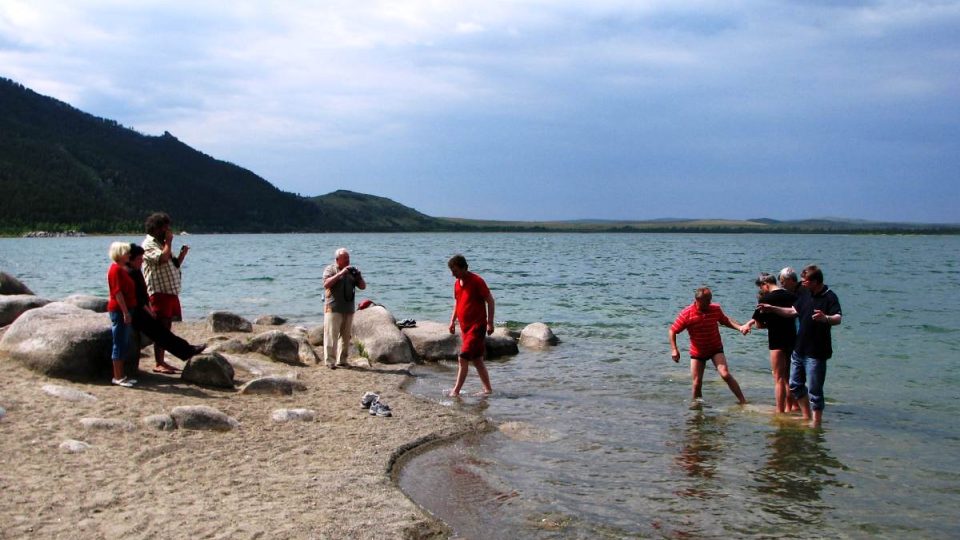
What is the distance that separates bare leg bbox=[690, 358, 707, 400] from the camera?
11.1 m

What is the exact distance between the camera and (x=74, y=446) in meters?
7.07

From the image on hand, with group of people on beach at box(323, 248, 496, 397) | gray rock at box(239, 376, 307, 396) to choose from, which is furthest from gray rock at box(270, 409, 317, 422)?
group of people on beach at box(323, 248, 496, 397)

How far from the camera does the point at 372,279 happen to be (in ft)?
136

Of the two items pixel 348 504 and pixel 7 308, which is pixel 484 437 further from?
pixel 7 308

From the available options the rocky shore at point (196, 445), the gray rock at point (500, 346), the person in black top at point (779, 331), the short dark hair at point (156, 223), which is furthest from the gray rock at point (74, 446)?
the gray rock at point (500, 346)

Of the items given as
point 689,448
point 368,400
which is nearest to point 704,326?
point 689,448

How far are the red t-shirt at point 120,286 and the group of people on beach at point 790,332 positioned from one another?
7353 mm

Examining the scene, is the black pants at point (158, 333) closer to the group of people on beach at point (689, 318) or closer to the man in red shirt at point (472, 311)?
the group of people on beach at point (689, 318)

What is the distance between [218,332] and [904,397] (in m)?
13.8

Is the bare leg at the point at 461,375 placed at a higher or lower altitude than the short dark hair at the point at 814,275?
lower

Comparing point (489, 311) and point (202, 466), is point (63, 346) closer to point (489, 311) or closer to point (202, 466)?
point (202, 466)

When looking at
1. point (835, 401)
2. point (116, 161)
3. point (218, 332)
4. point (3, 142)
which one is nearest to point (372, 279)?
point (218, 332)

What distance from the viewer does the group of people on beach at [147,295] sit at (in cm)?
940

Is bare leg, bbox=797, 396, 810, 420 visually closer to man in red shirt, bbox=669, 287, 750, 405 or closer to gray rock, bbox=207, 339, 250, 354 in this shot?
man in red shirt, bbox=669, 287, 750, 405
